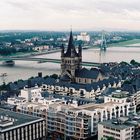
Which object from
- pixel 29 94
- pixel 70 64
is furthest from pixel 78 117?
pixel 70 64

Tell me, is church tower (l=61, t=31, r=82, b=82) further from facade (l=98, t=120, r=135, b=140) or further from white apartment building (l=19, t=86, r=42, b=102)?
facade (l=98, t=120, r=135, b=140)

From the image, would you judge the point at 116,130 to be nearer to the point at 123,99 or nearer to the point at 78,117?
the point at 78,117

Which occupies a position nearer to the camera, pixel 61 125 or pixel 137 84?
pixel 61 125

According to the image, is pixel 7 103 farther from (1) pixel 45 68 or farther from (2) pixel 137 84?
(1) pixel 45 68

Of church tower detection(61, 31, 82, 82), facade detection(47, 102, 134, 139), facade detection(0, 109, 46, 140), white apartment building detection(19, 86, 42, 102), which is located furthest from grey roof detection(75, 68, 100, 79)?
facade detection(0, 109, 46, 140)

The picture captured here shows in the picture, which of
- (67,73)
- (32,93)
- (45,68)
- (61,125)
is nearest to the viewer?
(61,125)

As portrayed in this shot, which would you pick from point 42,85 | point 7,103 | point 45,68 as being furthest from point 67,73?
point 45,68

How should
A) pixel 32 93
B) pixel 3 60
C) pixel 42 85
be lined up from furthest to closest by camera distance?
pixel 3 60, pixel 42 85, pixel 32 93
